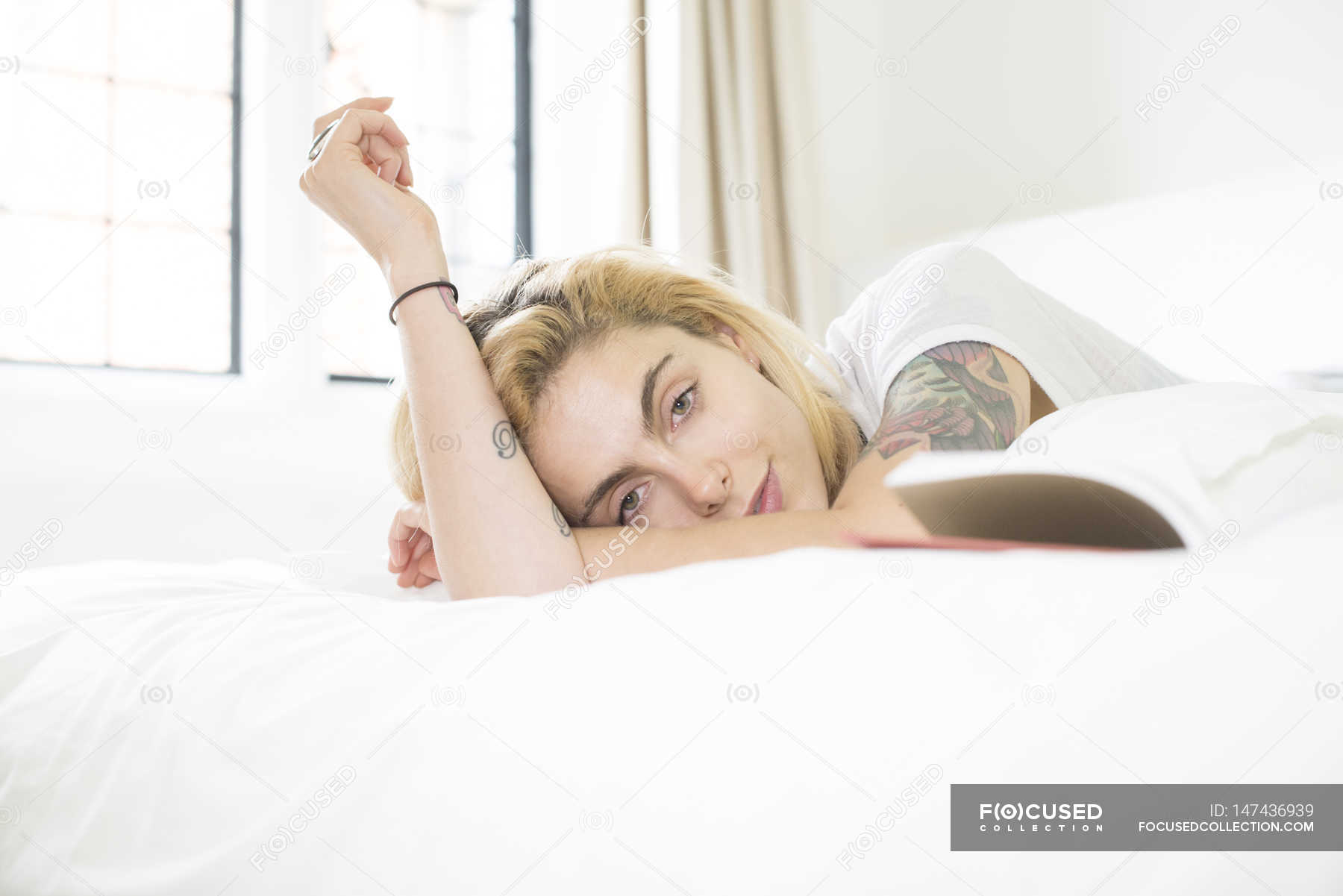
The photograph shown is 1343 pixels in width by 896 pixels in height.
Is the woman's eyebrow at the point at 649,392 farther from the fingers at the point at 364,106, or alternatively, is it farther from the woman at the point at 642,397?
the fingers at the point at 364,106

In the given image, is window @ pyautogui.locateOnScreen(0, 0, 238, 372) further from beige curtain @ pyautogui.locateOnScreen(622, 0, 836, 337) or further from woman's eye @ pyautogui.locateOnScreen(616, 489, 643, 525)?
woman's eye @ pyautogui.locateOnScreen(616, 489, 643, 525)

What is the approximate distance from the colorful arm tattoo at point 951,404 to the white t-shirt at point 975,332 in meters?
0.02

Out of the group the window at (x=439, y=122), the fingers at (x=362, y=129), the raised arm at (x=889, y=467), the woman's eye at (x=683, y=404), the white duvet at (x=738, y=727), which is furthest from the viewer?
the window at (x=439, y=122)

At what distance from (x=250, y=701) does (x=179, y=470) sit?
1.54 metres

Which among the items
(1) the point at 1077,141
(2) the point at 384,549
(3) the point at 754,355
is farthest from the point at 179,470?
(1) the point at 1077,141

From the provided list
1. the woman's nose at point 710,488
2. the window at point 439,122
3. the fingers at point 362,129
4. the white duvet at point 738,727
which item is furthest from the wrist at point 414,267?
the window at point 439,122

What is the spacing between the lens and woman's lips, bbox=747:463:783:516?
0.89 m

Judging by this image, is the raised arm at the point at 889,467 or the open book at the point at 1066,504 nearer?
the open book at the point at 1066,504

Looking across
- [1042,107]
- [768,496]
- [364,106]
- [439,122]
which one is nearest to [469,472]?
[768,496]

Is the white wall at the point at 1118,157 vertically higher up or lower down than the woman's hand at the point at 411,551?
higher up

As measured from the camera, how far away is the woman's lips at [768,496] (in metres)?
0.89

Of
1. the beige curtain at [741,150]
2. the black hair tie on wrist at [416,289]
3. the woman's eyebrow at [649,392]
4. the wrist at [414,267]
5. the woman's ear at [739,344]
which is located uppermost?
the beige curtain at [741,150]

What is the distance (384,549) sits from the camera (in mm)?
1958

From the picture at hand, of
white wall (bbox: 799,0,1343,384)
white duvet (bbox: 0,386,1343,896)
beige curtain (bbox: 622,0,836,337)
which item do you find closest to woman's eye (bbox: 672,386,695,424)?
white duvet (bbox: 0,386,1343,896)
